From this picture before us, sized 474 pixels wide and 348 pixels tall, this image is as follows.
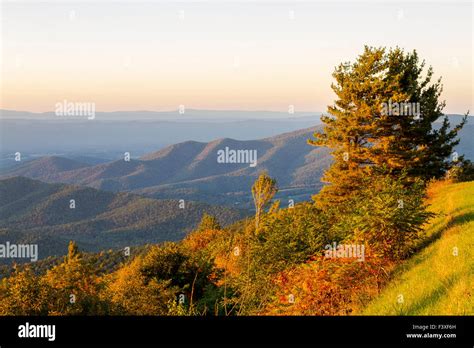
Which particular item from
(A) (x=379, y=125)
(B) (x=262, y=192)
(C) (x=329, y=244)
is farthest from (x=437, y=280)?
(A) (x=379, y=125)

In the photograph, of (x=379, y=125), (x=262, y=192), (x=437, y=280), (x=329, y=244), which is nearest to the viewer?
(x=437, y=280)

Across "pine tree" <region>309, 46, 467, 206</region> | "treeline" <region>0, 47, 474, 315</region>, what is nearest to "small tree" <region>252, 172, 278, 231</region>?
"treeline" <region>0, 47, 474, 315</region>

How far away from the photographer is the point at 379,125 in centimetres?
3184

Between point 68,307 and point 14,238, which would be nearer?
point 68,307

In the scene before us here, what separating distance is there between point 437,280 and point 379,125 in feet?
77.9

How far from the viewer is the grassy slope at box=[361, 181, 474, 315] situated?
823 cm

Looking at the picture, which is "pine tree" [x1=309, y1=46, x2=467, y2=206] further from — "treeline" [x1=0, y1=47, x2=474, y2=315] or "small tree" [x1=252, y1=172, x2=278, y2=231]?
"small tree" [x1=252, y1=172, x2=278, y2=231]

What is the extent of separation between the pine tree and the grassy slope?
1677 cm

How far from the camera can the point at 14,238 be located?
18088 cm

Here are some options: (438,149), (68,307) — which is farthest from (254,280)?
(438,149)

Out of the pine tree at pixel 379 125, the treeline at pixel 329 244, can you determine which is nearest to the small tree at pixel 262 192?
the treeline at pixel 329 244

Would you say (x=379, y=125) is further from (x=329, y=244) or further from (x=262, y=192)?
(x=329, y=244)

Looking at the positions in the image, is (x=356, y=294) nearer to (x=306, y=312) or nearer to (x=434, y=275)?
(x=306, y=312)

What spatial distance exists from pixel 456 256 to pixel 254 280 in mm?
8108
